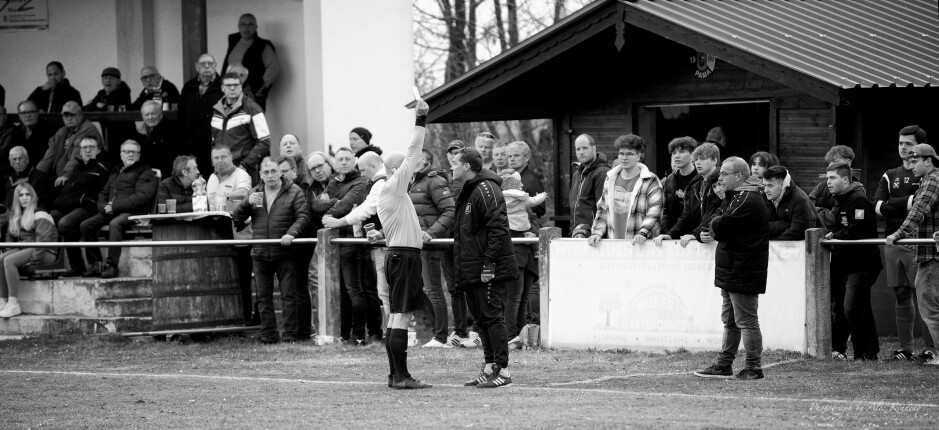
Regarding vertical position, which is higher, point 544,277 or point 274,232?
point 274,232

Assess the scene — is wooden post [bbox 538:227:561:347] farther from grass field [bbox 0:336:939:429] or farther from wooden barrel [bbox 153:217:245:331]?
wooden barrel [bbox 153:217:245:331]

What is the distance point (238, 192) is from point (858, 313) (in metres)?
6.80

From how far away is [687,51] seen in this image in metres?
15.4

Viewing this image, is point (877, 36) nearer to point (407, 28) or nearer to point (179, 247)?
point (407, 28)

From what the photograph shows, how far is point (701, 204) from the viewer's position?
12.1 metres

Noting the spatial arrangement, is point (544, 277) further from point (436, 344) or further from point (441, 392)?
point (441, 392)

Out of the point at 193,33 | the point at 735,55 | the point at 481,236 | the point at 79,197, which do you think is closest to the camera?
the point at 481,236

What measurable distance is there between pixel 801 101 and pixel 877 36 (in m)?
1.56

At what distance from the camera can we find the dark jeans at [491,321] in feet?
34.1

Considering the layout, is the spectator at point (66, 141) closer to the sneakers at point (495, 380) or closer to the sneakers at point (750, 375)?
the sneakers at point (495, 380)

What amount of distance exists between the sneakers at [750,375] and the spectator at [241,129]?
762cm

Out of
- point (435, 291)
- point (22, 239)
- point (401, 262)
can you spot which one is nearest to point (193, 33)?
point (22, 239)

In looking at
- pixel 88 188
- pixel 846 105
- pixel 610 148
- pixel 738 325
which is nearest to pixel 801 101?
pixel 846 105

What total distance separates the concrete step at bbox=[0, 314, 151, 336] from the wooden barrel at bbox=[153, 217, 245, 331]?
0.89m
